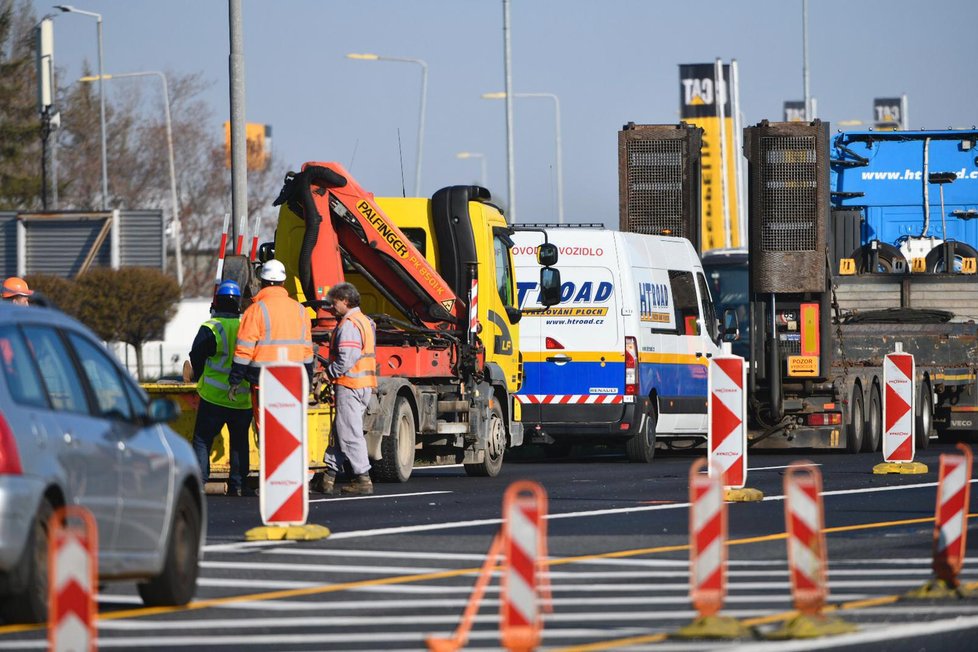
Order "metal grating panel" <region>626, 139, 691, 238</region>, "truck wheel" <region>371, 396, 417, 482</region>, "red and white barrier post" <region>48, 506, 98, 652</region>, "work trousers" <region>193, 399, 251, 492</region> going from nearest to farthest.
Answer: "red and white barrier post" <region>48, 506, 98, 652</region> → "work trousers" <region>193, 399, 251, 492</region> → "truck wheel" <region>371, 396, 417, 482</region> → "metal grating panel" <region>626, 139, 691, 238</region>

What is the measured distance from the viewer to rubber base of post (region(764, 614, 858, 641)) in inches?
375

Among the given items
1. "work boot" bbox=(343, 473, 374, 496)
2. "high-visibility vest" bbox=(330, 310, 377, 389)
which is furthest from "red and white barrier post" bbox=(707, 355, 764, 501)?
"work boot" bbox=(343, 473, 374, 496)

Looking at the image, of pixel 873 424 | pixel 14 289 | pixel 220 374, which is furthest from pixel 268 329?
pixel 873 424

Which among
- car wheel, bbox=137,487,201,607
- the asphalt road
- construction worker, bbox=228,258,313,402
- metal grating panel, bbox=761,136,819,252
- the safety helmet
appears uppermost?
metal grating panel, bbox=761,136,819,252

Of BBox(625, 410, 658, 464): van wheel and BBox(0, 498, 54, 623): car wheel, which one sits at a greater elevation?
BBox(0, 498, 54, 623): car wheel

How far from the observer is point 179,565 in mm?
10719

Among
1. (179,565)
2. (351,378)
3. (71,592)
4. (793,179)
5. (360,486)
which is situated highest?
(793,179)

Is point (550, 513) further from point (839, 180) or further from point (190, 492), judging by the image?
point (839, 180)

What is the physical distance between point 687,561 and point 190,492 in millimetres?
3264

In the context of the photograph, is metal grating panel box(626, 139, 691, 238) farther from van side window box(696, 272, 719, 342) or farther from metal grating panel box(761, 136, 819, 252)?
metal grating panel box(761, 136, 819, 252)

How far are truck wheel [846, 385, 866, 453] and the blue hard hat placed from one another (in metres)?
10.4

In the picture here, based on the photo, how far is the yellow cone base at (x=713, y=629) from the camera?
372 inches

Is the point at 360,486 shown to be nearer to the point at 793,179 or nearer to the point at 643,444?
the point at 643,444

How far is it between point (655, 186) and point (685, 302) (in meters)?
3.45
